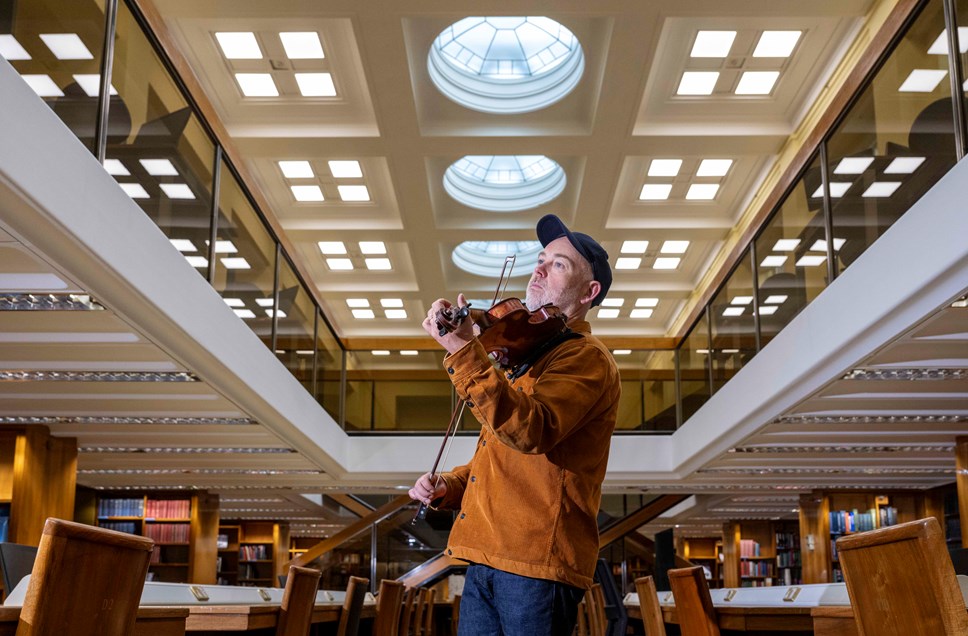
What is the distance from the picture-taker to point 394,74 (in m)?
7.00

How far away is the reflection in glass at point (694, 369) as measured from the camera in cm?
972

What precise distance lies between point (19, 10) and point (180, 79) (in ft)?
6.86

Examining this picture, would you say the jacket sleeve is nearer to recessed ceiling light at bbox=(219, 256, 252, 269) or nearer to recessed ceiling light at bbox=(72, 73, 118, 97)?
recessed ceiling light at bbox=(72, 73, 118, 97)

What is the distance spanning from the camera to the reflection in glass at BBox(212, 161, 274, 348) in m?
6.34

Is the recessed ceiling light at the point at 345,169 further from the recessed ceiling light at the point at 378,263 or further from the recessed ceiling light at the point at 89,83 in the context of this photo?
the recessed ceiling light at the point at 89,83

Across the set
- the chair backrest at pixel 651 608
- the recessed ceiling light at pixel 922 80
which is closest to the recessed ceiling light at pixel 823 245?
the recessed ceiling light at pixel 922 80

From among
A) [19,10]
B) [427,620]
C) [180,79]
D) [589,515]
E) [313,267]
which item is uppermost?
[313,267]

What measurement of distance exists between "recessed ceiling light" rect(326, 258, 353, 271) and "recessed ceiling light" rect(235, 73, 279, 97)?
3750 millimetres

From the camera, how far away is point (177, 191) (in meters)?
5.34

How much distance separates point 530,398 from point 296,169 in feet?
24.9

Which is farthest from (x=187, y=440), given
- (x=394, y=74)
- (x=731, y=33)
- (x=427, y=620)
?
(x=731, y=33)

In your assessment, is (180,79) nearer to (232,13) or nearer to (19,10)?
(232,13)

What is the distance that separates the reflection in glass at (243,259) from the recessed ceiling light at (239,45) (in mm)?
983

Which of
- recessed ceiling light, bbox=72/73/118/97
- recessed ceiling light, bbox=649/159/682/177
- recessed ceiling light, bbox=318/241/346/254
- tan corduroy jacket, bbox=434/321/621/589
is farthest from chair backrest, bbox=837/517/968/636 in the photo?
recessed ceiling light, bbox=318/241/346/254
